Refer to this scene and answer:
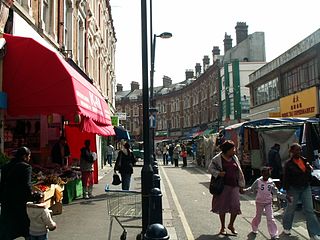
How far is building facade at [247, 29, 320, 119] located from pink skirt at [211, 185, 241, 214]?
1870 cm

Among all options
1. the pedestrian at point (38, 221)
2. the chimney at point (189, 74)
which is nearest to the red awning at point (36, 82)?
the pedestrian at point (38, 221)

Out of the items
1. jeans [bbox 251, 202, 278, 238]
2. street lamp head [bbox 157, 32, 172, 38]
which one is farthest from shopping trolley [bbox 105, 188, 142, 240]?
street lamp head [bbox 157, 32, 172, 38]

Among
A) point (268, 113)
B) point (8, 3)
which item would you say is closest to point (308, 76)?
point (268, 113)

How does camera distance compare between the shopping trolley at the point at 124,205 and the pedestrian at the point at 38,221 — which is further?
the shopping trolley at the point at 124,205

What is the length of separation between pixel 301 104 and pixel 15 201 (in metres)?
24.4

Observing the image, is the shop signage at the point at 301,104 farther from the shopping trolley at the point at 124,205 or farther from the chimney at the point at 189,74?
the chimney at the point at 189,74

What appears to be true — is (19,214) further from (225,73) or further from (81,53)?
(225,73)

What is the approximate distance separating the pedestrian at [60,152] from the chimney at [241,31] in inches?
1711

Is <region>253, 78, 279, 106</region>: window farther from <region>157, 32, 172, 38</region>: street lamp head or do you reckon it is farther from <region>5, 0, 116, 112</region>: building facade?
<region>157, 32, 172, 38</region>: street lamp head

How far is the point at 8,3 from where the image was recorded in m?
9.49

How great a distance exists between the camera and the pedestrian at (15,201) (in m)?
5.84

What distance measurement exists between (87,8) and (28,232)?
18391 mm

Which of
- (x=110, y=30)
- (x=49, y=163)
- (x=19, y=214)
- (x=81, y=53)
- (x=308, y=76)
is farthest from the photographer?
Result: (x=110, y=30)

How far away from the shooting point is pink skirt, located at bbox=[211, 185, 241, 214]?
7930mm
